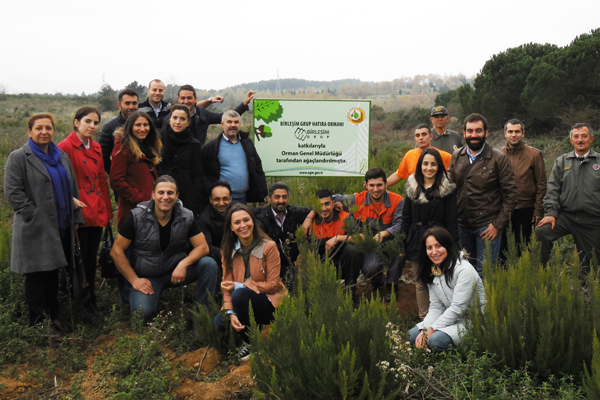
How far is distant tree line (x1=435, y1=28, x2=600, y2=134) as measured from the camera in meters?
17.6

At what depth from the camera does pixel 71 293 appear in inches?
203

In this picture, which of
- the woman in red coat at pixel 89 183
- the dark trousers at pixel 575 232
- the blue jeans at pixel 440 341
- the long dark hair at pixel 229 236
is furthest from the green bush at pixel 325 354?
the dark trousers at pixel 575 232

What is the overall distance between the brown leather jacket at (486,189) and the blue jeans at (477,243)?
0.22 ft

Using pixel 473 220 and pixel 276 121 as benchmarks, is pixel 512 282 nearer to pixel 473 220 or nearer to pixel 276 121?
pixel 473 220

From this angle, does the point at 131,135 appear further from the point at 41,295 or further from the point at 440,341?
the point at 440,341

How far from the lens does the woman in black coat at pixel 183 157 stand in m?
5.23

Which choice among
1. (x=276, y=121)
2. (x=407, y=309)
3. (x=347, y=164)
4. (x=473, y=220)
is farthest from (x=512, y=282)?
(x=276, y=121)

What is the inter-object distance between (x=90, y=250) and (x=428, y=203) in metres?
3.26

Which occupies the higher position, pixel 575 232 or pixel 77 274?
pixel 575 232

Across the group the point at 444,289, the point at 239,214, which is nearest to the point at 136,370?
the point at 239,214

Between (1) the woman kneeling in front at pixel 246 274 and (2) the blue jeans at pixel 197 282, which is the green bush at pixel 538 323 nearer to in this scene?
(1) the woman kneeling in front at pixel 246 274

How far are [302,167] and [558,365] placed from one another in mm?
3956

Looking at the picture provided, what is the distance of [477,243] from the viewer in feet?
16.5

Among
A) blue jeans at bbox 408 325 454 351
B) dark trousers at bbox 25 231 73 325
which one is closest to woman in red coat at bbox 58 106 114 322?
dark trousers at bbox 25 231 73 325
